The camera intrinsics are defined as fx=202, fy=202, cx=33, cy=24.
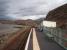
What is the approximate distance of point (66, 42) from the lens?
13852mm

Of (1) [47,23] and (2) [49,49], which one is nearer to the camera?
(2) [49,49]

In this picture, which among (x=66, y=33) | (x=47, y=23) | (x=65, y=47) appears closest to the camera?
(x=65, y=47)

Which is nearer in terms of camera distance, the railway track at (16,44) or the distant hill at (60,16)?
the railway track at (16,44)

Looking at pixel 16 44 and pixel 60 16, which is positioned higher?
pixel 60 16

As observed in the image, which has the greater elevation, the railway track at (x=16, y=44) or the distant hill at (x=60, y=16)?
the distant hill at (x=60, y=16)

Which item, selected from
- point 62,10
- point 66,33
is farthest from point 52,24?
point 62,10

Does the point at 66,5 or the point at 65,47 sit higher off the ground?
the point at 66,5

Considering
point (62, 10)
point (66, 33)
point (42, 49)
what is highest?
point (62, 10)

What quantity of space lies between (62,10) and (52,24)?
9824 cm

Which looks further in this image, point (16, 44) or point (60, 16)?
point (60, 16)

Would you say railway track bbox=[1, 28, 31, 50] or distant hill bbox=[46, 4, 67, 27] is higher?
distant hill bbox=[46, 4, 67, 27]

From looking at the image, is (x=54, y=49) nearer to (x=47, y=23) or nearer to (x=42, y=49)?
(x=42, y=49)

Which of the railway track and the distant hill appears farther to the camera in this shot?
the distant hill

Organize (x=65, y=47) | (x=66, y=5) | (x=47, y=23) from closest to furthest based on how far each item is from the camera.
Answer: (x=65, y=47) < (x=47, y=23) < (x=66, y=5)
